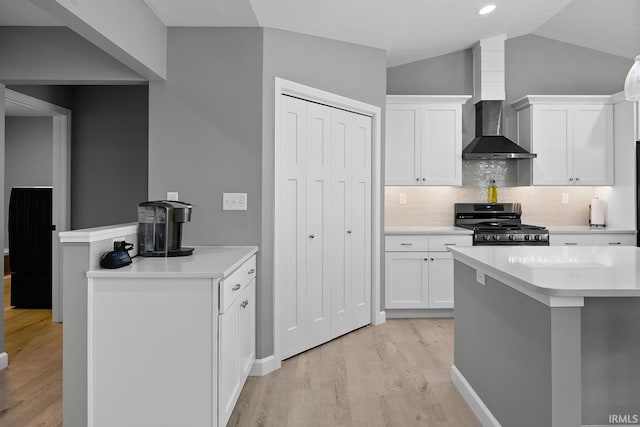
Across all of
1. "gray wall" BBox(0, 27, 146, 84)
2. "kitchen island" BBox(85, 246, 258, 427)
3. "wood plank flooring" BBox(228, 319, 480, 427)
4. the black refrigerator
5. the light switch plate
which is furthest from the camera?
the black refrigerator

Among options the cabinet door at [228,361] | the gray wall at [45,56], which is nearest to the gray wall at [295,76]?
the cabinet door at [228,361]

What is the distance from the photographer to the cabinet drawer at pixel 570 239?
4703mm

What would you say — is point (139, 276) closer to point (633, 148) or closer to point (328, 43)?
point (328, 43)

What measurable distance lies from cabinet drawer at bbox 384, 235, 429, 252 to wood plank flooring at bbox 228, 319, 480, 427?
36.4 inches

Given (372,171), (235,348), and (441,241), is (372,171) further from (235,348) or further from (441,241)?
(235,348)

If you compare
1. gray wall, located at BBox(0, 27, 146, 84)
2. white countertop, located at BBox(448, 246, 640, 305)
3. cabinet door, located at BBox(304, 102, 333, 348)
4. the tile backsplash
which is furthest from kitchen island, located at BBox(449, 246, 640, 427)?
gray wall, located at BBox(0, 27, 146, 84)

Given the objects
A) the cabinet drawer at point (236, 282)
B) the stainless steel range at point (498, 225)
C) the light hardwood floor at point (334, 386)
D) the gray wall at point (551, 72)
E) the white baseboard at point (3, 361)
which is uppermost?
the gray wall at point (551, 72)

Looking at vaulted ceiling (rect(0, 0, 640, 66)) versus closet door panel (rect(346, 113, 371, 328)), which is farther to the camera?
closet door panel (rect(346, 113, 371, 328))

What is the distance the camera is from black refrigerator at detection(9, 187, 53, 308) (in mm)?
5094

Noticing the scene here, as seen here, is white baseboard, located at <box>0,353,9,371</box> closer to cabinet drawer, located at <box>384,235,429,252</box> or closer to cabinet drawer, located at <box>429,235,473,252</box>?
cabinet drawer, located at <box>384,235,429,252</box>

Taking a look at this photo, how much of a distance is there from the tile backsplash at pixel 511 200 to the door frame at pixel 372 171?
0.89 metres

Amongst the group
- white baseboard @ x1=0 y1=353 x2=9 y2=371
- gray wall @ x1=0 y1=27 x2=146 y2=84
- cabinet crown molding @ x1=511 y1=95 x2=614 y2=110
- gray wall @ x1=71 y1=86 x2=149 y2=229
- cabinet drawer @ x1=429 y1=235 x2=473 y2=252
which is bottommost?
white baseboard @ x1=0 y1=353 x2=9 y2=371

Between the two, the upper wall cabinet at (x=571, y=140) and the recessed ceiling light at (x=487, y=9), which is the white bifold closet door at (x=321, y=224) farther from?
the upper wall cabinet at (x=571, y=140)

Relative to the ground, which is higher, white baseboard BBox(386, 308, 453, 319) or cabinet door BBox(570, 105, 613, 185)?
cabinet door BBox(570, 105, 613, 185)
